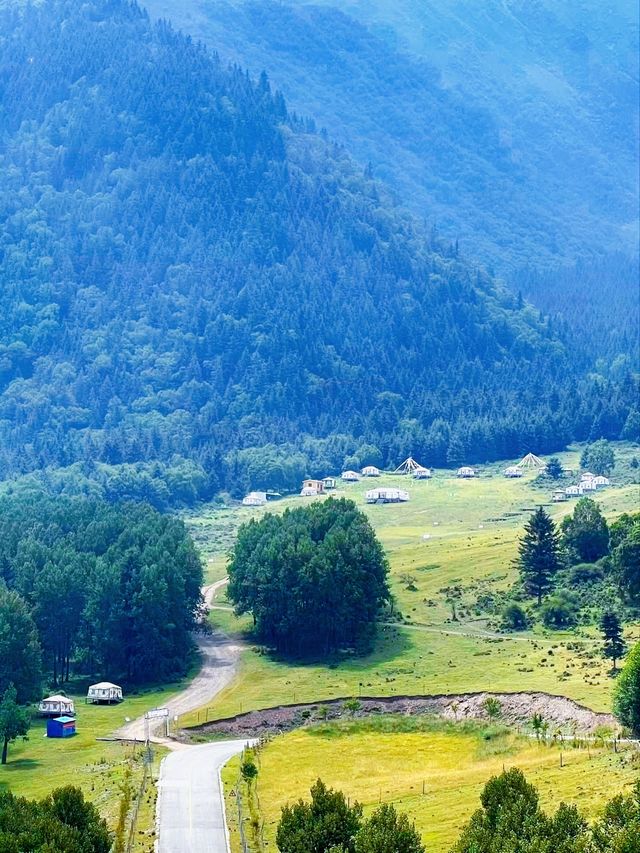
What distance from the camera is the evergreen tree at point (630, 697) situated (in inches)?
4604

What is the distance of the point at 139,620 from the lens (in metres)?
172

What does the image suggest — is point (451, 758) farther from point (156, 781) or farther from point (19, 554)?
point (19, 554)

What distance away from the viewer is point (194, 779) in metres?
120

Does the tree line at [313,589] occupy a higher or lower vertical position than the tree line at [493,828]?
higher

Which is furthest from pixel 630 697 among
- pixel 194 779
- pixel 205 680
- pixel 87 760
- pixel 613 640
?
pixel 205 680

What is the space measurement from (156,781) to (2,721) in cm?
2373

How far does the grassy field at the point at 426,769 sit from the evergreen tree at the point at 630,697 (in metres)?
4.21

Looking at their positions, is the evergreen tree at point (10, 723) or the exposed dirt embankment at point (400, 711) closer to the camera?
the exposed dirt embankment at point (400, 711)

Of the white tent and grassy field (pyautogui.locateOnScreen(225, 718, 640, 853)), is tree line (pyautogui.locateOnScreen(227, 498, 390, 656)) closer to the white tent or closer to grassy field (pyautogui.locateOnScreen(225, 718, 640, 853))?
the white tent

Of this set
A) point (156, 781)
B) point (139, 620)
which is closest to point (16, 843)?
point (156, 781)

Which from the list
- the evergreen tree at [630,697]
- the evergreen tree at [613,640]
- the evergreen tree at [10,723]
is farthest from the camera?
the evergreen tree at [613,640]

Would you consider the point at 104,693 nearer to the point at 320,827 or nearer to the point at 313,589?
the point at 313,589

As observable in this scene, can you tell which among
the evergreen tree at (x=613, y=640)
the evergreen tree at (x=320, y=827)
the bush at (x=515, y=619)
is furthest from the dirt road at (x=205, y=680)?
the evergreen tree at (x=320, y=827)

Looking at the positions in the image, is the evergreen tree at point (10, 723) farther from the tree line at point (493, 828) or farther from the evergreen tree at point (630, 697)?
the evergreen tree at point (630, 697)
